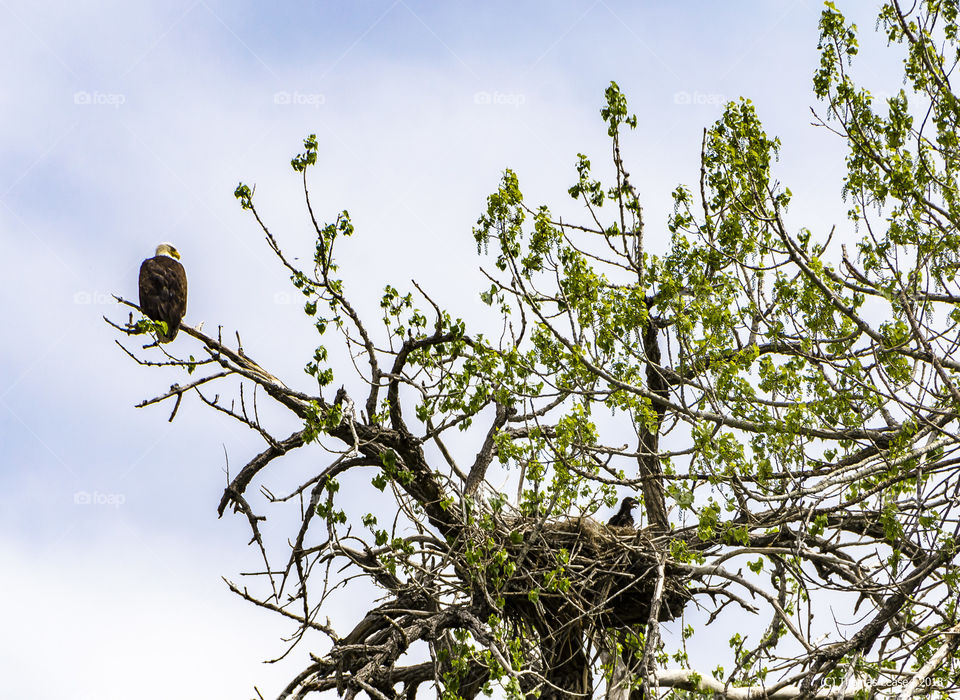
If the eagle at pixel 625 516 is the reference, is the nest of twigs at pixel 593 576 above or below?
below

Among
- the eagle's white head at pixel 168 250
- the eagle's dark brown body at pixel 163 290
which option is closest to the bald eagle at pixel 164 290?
the eagle's dark brown body at pixel 163 290

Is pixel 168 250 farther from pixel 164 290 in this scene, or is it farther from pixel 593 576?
pixel 593 576

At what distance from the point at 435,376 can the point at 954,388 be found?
2.97 metres

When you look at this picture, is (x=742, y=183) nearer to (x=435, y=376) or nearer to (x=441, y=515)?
(x=435, y=376)

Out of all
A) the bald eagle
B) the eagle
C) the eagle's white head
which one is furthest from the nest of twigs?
the eagle's white head

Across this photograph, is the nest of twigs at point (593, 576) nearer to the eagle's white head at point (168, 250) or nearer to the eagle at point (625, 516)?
the eagle at point (625, 516)

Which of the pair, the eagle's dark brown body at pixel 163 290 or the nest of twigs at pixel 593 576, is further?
the eagle's dark brown body at pixel 163 290

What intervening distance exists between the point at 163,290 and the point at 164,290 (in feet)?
0.03

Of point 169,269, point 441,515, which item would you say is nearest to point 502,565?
point 441,515

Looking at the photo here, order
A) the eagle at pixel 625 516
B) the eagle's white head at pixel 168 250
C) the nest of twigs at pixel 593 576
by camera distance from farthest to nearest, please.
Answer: the eagle's white head at pixel 168 250, the eagle at pixel 625 516, the nest of twigs at pixel 593 576

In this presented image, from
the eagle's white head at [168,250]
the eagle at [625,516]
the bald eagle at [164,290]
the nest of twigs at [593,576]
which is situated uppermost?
the eagle's white head at [168,250]

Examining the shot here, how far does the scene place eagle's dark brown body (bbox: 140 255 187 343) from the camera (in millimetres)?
8257

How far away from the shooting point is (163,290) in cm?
841

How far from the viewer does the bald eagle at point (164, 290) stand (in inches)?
325
